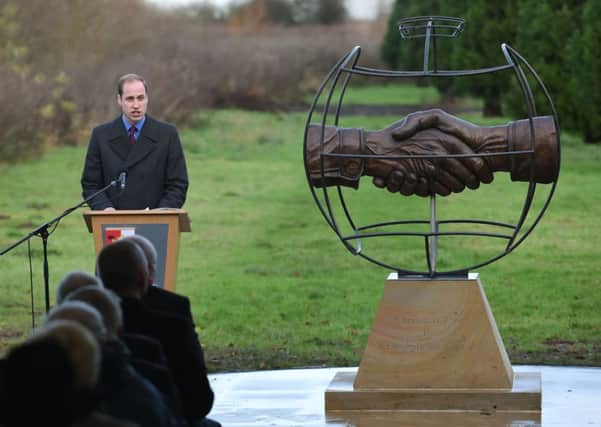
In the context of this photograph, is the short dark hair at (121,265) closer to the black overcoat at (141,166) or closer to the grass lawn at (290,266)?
the black overcoat at (141,166)

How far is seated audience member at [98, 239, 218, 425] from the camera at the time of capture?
564 cm

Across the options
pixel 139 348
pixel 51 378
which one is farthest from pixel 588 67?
pixel 51 378

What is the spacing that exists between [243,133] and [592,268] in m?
20.1

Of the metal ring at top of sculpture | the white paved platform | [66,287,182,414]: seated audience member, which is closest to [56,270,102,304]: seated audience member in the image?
[66,287,182,414]: seated audience member

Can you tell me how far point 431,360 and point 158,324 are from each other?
2.53 metres

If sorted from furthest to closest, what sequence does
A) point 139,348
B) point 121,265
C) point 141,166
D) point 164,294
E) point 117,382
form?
point 141,166, point 164,294, point 121,265, point 139,348, point 117,382

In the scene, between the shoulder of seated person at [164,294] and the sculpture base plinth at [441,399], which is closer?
the shoulder of seated person at [164,294]

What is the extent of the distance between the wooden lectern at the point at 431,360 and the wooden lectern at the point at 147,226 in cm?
117

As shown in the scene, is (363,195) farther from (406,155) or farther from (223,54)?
(223,54)

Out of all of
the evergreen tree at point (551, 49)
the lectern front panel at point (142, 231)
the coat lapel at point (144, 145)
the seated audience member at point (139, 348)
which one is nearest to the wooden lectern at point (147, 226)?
the lectern front panel at point (142, 231)

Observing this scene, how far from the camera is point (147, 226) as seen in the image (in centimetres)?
795

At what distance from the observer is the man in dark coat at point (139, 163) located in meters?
8.69

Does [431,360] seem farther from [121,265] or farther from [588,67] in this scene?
[588,67]

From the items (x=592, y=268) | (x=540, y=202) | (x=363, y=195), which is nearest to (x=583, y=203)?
(x=540, y=202)
